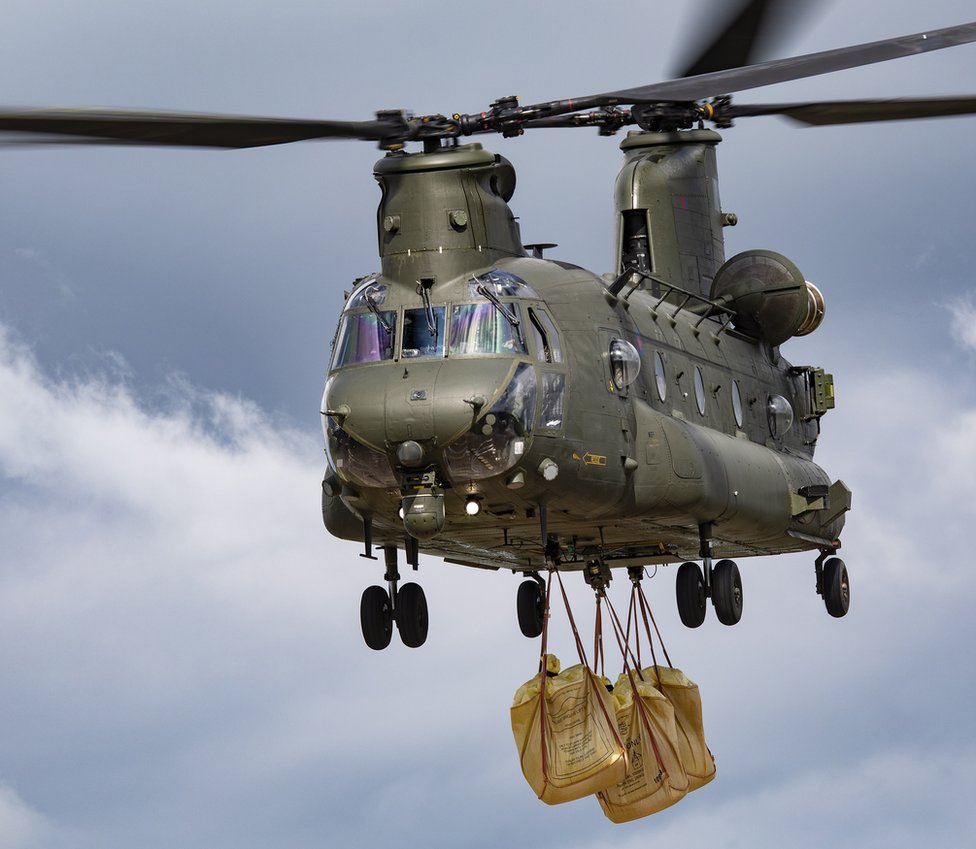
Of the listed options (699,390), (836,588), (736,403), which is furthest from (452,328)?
(836,588)

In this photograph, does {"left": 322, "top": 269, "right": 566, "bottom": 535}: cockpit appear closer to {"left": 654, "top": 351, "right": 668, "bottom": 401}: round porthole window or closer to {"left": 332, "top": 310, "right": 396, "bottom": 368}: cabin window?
{"left": 332, "top": 310, "right": 396, "bottom": 368}: cabin window

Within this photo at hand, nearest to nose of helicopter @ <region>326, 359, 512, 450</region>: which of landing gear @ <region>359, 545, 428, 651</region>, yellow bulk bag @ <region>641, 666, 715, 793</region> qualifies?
landing gear @ <region>359, 545, 428, 651</region>

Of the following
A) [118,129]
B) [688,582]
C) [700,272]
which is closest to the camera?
[118,129]

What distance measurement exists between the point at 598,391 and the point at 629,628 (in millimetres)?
6252

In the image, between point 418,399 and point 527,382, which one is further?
point 527,382

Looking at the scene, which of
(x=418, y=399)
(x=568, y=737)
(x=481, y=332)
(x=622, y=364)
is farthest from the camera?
(x=568, y=737)

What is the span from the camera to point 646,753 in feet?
94.8

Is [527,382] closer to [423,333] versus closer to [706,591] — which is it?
[423,333]

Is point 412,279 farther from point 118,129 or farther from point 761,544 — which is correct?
point 761,544

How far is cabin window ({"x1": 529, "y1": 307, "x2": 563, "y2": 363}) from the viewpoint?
76.4 ft

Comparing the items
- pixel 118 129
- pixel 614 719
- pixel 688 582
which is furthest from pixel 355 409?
pixel 614 719

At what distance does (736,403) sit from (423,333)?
229 inches

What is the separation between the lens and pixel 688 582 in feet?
85.5

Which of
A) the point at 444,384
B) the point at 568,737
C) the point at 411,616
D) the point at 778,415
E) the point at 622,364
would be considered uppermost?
the point at 778,415
